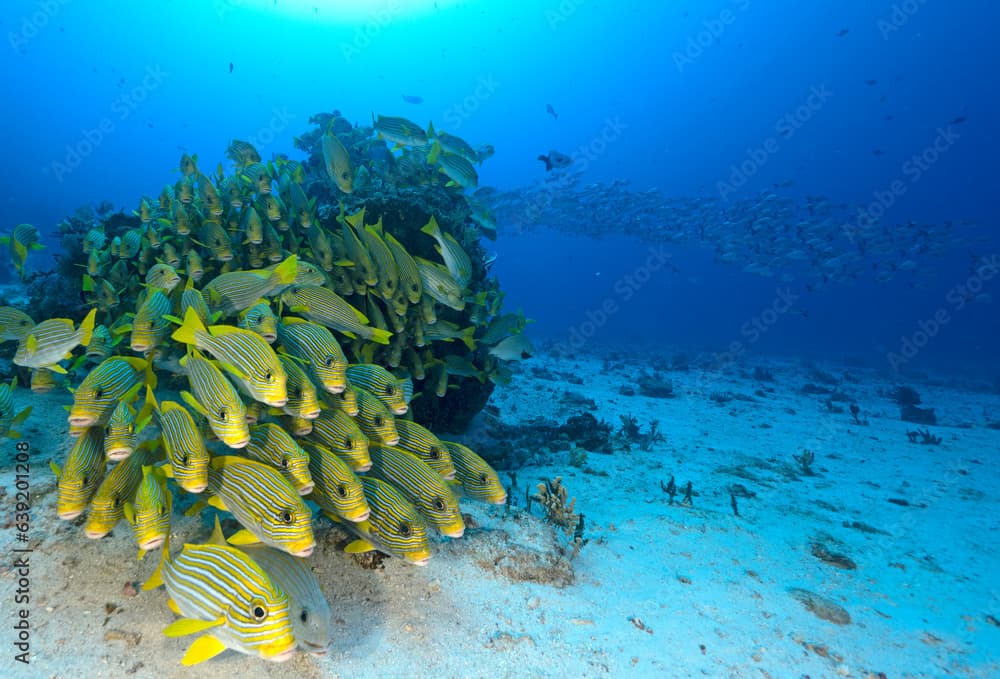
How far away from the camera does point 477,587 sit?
11.2ft

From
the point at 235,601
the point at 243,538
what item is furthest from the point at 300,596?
the point at 243,538

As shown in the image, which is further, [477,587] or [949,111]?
[949,111]

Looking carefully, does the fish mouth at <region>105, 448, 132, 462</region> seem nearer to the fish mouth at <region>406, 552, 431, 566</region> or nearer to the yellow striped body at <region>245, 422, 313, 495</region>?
the yellow striped body at <region>245, 422, 313, 495</region>

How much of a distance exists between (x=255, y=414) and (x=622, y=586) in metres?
3.33

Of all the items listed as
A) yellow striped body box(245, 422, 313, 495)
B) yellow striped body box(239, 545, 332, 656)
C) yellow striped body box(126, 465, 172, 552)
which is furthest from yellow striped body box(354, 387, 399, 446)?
yellow striped body box(126, 465, 172, 552)

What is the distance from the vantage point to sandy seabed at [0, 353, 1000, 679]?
2.57 m

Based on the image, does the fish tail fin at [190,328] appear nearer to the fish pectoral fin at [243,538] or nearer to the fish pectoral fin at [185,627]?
the fish pectoral fin at [243,538]

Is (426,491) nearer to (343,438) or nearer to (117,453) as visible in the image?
(343,438)

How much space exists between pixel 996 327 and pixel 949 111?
49.9 metres

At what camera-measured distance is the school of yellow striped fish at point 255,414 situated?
2.08 m

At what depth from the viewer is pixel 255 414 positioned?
107 inches

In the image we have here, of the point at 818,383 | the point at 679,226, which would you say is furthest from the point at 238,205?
the point at 818,383

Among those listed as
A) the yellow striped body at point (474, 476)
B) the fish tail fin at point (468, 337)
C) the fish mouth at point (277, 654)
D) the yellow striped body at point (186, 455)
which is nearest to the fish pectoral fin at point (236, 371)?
the yellow striped body at point (186, 455)

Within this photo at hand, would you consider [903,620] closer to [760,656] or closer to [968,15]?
[760,656]
